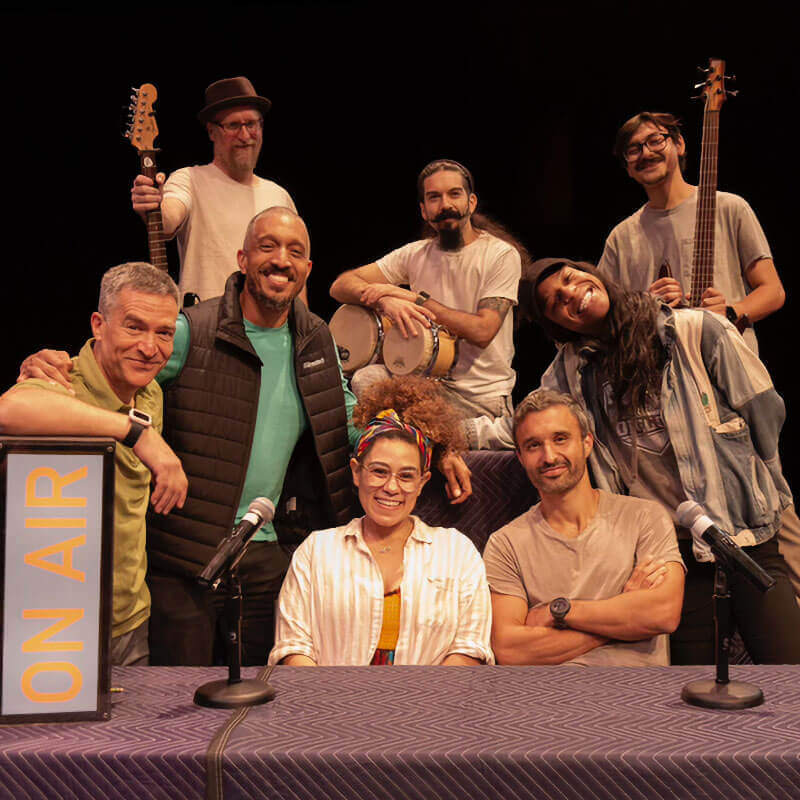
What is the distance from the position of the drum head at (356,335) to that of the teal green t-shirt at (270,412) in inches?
46.7

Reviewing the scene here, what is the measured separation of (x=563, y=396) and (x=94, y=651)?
1646 millimetres

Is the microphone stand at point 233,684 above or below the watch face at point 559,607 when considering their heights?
above

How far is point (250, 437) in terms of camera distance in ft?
9.12

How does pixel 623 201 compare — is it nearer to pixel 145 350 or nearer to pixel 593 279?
pixel 593 279

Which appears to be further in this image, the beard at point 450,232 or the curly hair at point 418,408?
the beard at point 450,232

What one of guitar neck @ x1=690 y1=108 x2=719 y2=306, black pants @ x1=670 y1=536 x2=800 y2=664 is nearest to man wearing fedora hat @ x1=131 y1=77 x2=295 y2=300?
guitar neck @ x1=690 y1=108 x2=719 y2=306

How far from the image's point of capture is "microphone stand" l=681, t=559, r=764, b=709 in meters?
1.37

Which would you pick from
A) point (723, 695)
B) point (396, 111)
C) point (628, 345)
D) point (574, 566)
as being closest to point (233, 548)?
point (723, 695)

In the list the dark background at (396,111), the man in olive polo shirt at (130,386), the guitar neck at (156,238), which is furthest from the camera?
the dark background at (396,111)

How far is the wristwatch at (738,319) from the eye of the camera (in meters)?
3.38

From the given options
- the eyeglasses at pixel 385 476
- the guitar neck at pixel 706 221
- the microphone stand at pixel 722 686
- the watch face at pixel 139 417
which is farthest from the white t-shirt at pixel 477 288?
the microphone stand at pixel 722 686

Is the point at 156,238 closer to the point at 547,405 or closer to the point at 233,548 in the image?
the point at 547,405

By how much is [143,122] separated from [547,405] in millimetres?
1936

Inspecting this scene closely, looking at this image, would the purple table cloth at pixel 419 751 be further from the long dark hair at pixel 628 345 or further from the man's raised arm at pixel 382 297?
the man's raised arm at pixel 382 297
